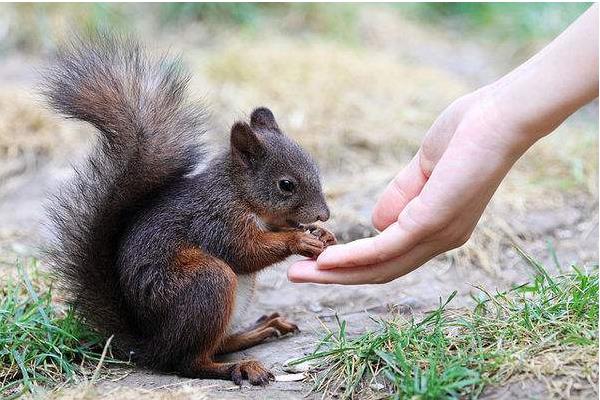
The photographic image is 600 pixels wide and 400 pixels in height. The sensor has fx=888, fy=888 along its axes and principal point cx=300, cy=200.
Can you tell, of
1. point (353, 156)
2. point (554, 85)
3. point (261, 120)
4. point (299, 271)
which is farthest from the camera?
point (353, 156)

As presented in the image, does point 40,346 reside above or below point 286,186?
below

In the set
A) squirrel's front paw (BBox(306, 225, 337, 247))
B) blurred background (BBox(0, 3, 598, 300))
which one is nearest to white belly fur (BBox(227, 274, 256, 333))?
squirrel's front paw (BBox(306, 225, 337, 247))

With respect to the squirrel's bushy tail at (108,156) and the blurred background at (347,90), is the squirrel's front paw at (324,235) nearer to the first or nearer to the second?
the squirrel's bushy tail at (108,156)

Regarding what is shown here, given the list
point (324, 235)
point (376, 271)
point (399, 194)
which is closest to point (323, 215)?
point (324, 235)

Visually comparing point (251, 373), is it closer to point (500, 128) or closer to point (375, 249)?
point (375, 249)

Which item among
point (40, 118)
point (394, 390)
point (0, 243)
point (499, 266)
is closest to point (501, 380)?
point (394, 390)

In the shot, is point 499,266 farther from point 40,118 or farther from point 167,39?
point 167,39

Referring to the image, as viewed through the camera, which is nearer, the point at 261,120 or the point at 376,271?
the point at 376,271
